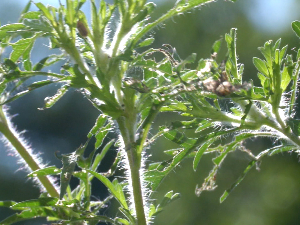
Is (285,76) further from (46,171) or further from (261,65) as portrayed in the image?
(46,171)

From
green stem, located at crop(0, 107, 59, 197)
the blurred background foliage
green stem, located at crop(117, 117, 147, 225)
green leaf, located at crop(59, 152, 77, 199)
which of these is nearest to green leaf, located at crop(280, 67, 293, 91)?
green stem, located at crop(117, 117, 147, 225)

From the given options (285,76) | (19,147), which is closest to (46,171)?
(19,147)

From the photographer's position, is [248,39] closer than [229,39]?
No

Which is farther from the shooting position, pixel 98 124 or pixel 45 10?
pixel 98 124

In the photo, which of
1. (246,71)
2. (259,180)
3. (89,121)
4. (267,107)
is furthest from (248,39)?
(267,107)

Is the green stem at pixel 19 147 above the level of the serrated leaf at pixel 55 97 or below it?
below

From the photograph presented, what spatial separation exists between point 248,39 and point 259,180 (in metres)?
2.93

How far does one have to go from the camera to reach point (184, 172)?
6.55m

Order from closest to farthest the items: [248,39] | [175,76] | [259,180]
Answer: [175,76] → [259,180] → [248,39]

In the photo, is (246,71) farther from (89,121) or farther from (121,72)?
(121,72)

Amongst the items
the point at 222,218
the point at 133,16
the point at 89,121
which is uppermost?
the point at 133,16

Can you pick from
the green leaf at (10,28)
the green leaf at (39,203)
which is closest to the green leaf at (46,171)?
the green leaf at (39,203)

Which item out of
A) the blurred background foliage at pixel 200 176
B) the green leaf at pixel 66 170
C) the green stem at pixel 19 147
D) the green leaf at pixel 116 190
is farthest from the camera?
the blurred background foliage at pixel 200 176

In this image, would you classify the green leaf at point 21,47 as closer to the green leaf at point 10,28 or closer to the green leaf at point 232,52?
the green leaf at point 10,28
